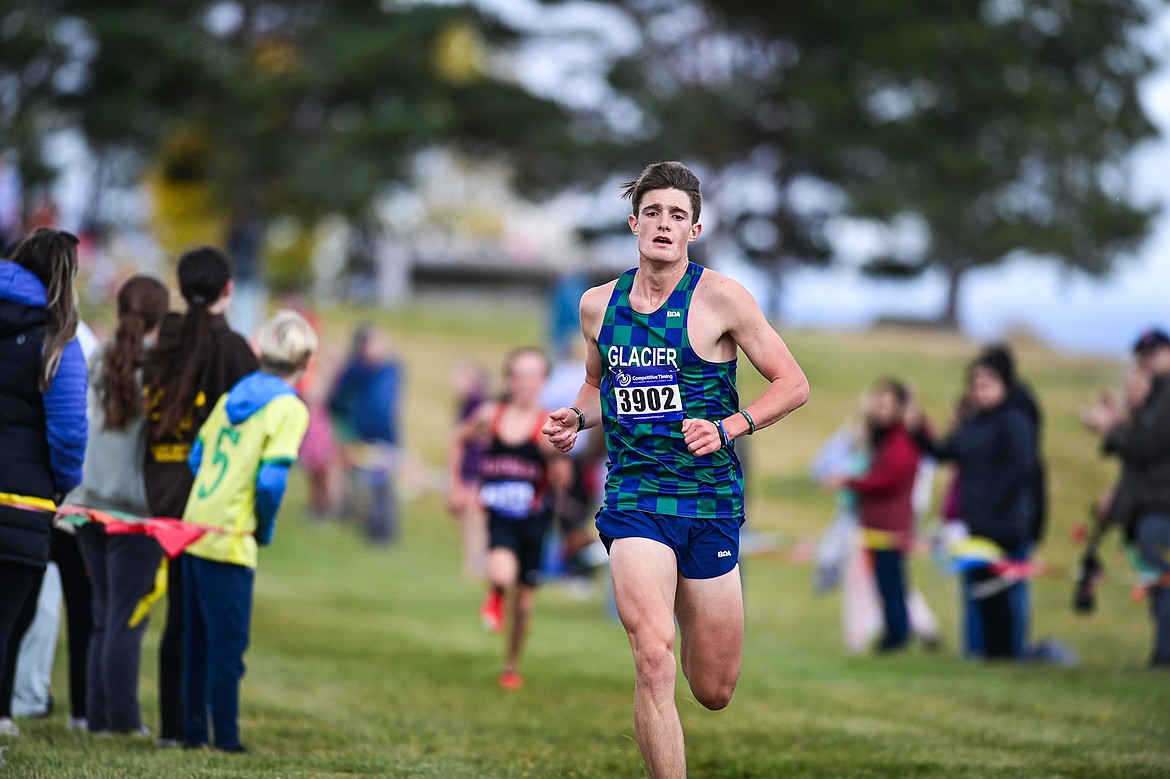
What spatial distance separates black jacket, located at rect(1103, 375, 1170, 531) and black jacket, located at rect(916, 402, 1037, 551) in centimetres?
84

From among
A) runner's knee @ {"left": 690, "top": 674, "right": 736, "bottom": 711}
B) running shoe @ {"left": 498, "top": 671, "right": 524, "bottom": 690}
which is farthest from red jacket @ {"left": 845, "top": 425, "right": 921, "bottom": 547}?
runner's knee @ {"left": 690, "top": 674, "right": 736, "bottom": 711}

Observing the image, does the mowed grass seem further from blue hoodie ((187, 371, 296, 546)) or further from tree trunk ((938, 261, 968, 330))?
tree trunk ((938, 261, 968, 330))

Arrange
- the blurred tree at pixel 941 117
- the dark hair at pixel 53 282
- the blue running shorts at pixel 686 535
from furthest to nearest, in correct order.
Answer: the blurred tree at pixel 941 117, the dark hair at pixel 53 282, the blue running shorts at pixel 686 535

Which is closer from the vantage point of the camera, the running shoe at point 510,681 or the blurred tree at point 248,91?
the running shoe at point 510,681

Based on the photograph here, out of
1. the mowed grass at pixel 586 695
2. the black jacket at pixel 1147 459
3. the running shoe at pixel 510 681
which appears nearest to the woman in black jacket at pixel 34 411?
the mowed grass at pixel 586 695

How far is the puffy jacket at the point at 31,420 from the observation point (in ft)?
20.3

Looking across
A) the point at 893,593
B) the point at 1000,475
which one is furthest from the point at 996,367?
the point at 893,593

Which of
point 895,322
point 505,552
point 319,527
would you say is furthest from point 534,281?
point 505,552

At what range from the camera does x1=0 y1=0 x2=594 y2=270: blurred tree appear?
29.7m

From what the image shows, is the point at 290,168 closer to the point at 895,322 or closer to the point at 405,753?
the point at 895,322

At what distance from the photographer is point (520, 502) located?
9648 millimetres

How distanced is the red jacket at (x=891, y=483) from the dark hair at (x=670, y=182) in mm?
7397

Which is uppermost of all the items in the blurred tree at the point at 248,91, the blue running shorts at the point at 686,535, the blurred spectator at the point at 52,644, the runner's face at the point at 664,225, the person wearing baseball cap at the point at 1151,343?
the blurred tree at the point at 248,91

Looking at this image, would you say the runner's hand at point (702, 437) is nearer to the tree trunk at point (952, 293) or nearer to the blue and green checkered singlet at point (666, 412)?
the blue and green checkered singlet at point (666, 412)
